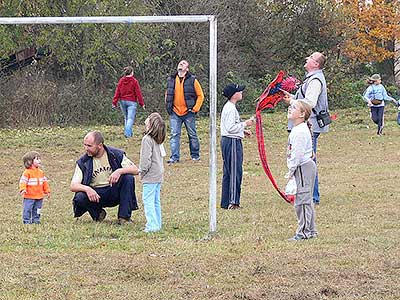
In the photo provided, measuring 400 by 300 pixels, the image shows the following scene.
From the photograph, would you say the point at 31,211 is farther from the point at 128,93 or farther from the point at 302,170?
the point at 128,93

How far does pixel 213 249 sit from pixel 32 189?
3.08 meters

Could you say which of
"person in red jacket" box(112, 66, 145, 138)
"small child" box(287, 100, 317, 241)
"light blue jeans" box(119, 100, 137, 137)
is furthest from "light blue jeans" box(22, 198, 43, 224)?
"light blue jeans" box(119, 100, 137, 137)

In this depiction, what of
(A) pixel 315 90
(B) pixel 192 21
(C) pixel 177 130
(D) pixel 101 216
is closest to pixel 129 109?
Result: (C) pixel 177 130

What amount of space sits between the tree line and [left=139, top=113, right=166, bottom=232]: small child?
12.9 metres

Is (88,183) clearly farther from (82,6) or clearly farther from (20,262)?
(82,6)

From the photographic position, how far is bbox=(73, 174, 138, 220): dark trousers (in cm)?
1029

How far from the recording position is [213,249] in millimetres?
8562

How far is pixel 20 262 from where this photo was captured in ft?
26.1

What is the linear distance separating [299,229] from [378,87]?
578 inches

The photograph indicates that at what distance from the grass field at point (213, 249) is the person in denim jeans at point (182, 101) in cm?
207


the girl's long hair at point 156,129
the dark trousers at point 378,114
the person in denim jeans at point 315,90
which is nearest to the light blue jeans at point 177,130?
the person in denim jeans at point 315,90

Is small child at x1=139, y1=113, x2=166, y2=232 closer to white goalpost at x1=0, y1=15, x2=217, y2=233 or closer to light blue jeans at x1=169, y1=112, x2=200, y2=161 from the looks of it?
white goalpost at x1=0, y1=15, x2=217, y2=233

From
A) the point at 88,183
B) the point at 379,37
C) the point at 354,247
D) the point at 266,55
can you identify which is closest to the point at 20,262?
the point at 88,183

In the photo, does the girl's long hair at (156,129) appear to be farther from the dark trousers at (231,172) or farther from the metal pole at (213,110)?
the dark trousers at (231,172)
